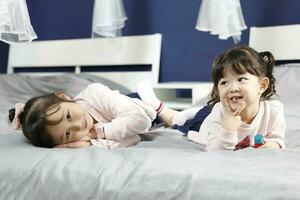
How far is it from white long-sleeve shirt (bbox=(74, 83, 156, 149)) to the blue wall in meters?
1.12

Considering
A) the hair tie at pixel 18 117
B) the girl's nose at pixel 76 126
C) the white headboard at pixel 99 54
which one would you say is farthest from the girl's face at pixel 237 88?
the white headboard at pixel 99 54

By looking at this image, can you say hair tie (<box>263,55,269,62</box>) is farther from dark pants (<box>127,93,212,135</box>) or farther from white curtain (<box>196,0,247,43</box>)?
white curtain (<box>196,0,247,43</box>)

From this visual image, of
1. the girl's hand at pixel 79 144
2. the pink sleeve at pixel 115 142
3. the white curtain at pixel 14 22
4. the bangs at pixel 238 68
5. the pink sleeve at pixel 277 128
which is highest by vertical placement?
the white curtain at pixel 14 22

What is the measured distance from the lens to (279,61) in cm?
234

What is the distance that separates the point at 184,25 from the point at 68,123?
62.0 inches

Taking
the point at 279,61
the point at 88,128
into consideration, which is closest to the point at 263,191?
the point at 88,128

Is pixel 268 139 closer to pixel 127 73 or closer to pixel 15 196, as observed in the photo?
pixel 15 196

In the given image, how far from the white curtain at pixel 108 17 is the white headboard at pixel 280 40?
772mm

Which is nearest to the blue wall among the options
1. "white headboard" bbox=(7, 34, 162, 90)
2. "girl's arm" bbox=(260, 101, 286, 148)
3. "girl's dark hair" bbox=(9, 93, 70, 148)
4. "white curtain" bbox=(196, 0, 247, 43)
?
"white headboard" bbox=(7, 34, 162, 90)

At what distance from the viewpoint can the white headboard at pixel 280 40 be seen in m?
2.26

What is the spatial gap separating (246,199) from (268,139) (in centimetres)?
49

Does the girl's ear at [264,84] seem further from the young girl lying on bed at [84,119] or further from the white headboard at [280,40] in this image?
the white headboard at [280,40]

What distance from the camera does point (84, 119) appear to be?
1.35m

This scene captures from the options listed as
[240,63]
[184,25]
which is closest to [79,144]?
[240,63]
